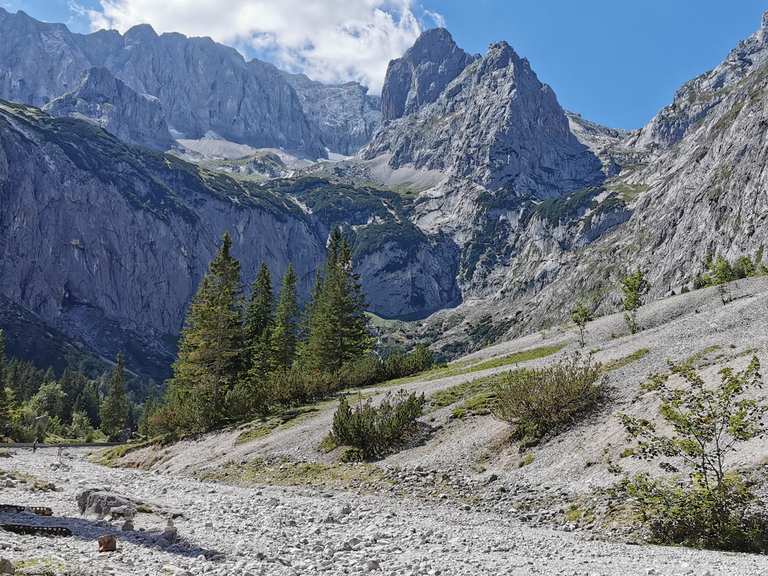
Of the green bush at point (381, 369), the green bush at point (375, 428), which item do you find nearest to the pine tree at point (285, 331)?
the green bush at point (381, 369)

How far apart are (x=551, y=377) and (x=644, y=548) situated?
41.3 ft

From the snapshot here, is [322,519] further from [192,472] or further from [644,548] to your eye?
[192,472]

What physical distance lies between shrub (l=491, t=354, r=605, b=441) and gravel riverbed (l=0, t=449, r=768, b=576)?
5679 millimetres

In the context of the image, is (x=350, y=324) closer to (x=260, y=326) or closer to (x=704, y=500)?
(x=260, y=326)

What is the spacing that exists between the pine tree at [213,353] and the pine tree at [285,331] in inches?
201

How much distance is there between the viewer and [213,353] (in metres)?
55.9

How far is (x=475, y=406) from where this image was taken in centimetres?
3070

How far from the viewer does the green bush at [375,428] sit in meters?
29.0

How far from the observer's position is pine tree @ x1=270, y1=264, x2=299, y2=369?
69.1 metres

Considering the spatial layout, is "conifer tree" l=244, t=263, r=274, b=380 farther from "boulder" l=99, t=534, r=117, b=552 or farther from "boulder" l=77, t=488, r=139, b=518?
"boulder" l=99, t=534, r=117, b=552

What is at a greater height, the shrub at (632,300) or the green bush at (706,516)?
the shrub at (632,300)

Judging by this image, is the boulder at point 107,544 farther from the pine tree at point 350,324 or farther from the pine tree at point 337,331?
the pine tree at point 350,324

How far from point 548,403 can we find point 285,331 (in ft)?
172

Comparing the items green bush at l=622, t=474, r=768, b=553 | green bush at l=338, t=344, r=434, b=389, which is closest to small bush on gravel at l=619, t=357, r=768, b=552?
green bush at l=622, t=474, r=768, b=553
